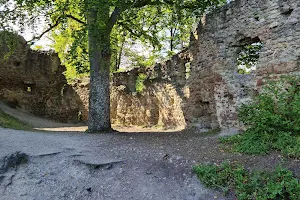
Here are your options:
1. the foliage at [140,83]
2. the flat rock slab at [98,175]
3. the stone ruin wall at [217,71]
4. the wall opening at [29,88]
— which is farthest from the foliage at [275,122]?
the wall opening at [29,88]

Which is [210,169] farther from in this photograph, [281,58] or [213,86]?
[213,86]

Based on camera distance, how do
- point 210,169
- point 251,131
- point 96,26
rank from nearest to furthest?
point 210,169
point 251,131
point 96,26

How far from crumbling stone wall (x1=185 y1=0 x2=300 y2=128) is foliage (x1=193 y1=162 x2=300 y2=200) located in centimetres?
312

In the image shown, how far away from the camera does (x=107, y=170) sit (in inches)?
195

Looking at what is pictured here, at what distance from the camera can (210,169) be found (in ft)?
15.0

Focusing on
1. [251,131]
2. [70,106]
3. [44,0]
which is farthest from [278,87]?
[70,106]

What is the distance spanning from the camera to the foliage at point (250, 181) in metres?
3.87

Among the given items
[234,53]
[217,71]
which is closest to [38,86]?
[217,71]

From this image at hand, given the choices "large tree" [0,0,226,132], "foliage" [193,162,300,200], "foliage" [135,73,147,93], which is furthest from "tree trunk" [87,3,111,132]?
"foliage" [193,162,300,200]

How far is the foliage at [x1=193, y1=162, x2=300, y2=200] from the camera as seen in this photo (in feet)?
12.7

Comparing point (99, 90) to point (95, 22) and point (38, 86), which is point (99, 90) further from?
point (38, 86)

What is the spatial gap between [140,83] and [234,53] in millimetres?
5982

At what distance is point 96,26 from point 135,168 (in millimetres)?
4628

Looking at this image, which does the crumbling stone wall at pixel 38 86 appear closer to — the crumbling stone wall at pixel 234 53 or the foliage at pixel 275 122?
the crumbling stone wall at pixel 234 53
